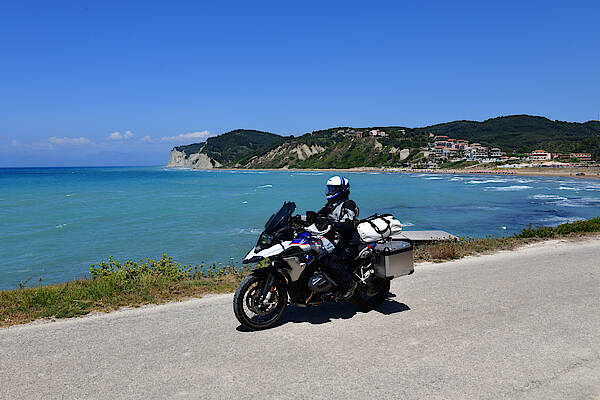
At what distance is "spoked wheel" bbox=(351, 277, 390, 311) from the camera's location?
618 centimetres

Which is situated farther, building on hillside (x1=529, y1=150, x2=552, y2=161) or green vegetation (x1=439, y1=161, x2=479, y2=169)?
green vegetation (x1=439, y1=161, x2=479, y2=169)

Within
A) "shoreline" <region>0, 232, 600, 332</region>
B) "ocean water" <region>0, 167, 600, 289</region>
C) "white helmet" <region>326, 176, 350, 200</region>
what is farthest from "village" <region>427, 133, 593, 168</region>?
"white helmet" <region>326, 176, 350, 200</region>

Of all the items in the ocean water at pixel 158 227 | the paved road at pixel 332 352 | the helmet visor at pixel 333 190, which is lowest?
the ocean water at pixel 158 227

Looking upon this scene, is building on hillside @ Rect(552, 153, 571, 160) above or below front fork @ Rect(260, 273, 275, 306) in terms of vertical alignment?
above

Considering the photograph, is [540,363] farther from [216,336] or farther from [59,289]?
[59,289]

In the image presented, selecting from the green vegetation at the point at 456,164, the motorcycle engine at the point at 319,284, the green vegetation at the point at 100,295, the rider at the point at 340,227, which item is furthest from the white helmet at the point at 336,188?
the green vegetation at the point at 456,164

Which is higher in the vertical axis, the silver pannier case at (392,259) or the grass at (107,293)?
the silver pannier case at (392,259)

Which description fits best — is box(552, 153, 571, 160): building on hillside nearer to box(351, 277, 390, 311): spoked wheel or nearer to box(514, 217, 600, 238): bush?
box(514, 217, 600, 238): bush

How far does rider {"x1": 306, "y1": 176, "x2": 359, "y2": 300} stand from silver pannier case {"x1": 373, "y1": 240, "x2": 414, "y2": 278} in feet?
1.35

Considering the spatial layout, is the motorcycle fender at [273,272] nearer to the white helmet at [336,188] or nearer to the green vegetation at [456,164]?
the white helmet at [336,188]

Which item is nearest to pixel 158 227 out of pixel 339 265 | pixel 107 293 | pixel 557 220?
pixel 107 293

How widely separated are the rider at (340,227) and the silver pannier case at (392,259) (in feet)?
1.35

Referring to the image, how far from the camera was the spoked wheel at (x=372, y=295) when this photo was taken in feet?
20.3

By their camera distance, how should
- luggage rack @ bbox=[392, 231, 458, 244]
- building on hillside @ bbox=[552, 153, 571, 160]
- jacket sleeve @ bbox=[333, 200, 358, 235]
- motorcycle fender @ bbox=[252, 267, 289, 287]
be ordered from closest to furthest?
1. motorcycle fender @ bbox=[252, 267, 289, 287]
2. jacket sleeve @ bbox=[333, 200, 358, 235]
3. luggage rack @ bbox=[392, 231, 458, 244]
4. building on hillside @ bbox=[552, 153, 571, 160]
